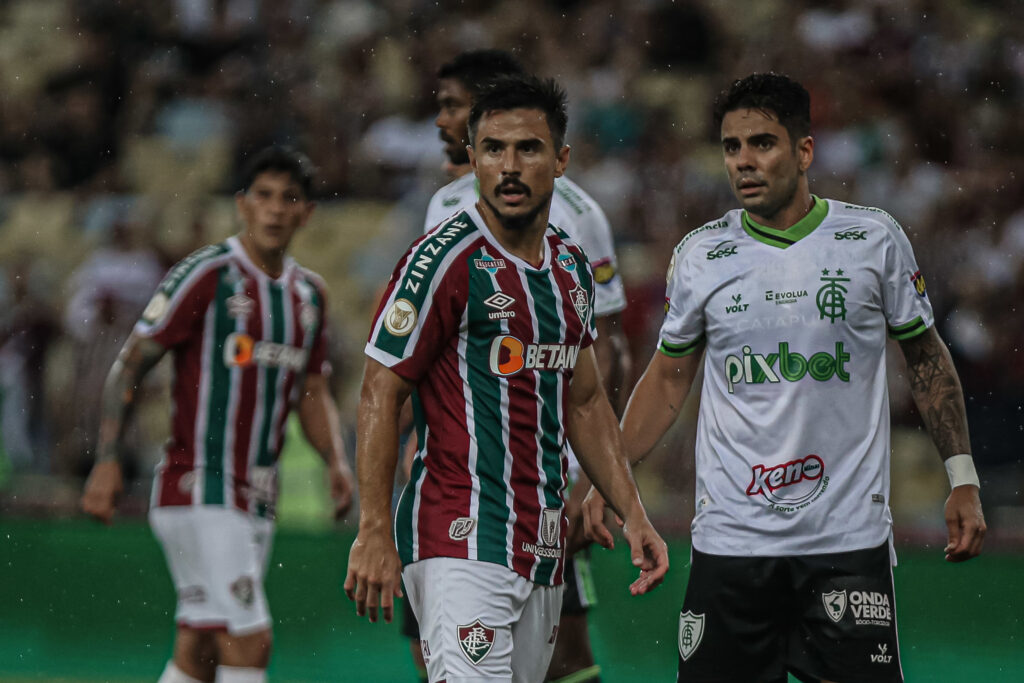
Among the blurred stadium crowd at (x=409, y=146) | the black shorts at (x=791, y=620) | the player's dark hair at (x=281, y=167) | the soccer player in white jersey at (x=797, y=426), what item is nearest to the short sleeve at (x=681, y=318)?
the soccer player in white jersey at (x=797, y=426)

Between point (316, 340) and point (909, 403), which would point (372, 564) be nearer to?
point (316, 340)

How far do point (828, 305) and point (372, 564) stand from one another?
179 centimetres

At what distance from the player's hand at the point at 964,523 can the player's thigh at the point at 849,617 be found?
0.73 ft

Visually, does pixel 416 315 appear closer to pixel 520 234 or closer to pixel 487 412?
pixel 487 412

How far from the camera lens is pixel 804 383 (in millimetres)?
4875

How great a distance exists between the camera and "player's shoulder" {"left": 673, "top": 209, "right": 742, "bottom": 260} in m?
5.15

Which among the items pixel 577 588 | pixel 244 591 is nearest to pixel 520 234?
pixel 577 588

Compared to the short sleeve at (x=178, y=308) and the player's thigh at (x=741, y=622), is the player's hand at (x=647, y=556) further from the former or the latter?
the short sleeve at (x=178, y=308)

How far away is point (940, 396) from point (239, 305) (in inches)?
126

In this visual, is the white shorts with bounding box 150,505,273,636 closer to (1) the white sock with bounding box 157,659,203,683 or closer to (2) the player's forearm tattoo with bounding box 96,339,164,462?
(1) the white sock with bounding box 157,659,203,683

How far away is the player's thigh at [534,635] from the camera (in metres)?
4.38

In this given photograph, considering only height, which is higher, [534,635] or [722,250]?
[722,250]

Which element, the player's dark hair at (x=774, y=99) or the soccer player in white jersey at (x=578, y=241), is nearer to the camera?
the player's dark hair at (x=774, y=99)

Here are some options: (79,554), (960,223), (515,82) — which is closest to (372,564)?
(515,82)
